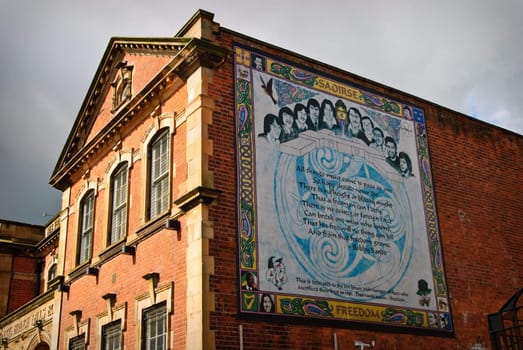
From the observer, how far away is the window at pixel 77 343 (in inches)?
672

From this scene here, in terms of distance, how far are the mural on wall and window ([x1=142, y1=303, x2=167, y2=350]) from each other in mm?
2052

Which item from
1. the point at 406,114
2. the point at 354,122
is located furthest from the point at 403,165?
the point at 354,122

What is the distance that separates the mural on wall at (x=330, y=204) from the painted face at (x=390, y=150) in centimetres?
3

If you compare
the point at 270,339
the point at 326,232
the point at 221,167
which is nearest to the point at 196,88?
the point at 221,167

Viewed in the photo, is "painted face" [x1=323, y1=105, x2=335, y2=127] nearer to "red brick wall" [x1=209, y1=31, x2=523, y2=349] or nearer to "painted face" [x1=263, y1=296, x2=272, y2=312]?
"red brick wall" [x1=209, y1=31, x2=523, y2=349]

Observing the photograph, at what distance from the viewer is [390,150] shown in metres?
16.7

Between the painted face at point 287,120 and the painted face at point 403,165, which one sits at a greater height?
the painted face at point 287,120

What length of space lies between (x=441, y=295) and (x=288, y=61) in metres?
6.69

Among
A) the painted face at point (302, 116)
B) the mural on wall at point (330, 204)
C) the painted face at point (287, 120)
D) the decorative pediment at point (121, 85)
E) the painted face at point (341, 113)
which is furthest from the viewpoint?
the painted face at point (341, 113)

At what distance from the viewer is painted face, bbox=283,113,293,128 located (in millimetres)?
14969

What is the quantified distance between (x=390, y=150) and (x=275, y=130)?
3552 millimetres

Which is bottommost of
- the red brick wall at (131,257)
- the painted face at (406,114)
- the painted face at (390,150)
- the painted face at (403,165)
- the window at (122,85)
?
the red brick wall at (131,257)

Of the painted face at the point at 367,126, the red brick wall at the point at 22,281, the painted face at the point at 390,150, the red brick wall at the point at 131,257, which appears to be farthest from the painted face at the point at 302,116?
the red brick wall at the point at 22,281

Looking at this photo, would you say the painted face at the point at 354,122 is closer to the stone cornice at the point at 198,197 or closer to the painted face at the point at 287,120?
the painted face at the point at 287,120
